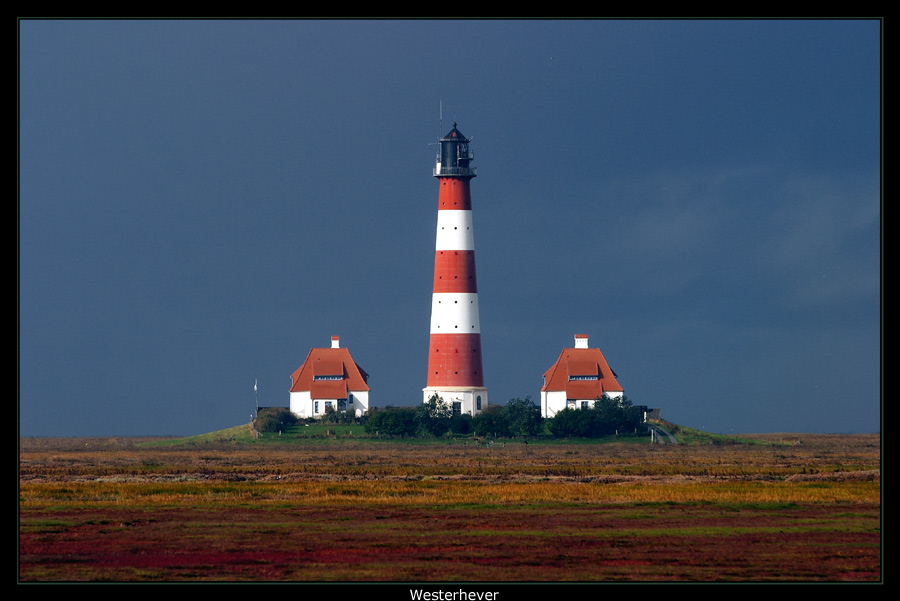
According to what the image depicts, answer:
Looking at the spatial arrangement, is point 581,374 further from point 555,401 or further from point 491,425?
point 491,425

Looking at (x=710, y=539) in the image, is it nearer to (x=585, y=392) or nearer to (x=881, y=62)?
(x=881, y=62)

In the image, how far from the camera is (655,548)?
30.2m

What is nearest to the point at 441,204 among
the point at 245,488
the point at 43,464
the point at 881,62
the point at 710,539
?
the point at 43,464

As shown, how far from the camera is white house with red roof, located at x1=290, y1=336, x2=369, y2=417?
91812 mm

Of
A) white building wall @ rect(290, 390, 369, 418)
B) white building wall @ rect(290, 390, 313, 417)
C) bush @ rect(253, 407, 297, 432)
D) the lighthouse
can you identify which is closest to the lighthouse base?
the lighthouse

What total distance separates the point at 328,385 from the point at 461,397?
35.6ft

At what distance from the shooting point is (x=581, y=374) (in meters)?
90.2

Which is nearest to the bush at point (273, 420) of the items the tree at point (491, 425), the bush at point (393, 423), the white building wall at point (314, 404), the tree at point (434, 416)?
the white building wall at point (314, 404)

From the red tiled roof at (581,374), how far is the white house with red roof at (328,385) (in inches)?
508

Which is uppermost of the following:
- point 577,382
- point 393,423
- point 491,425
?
point 577,382

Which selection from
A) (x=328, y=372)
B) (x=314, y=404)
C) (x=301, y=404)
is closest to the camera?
(x=314, y=404)

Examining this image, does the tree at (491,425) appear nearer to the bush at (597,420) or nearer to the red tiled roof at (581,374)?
the bush at (597,420)

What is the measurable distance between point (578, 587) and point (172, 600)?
7.18 m

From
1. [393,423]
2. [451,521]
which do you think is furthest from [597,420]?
[451,521]
